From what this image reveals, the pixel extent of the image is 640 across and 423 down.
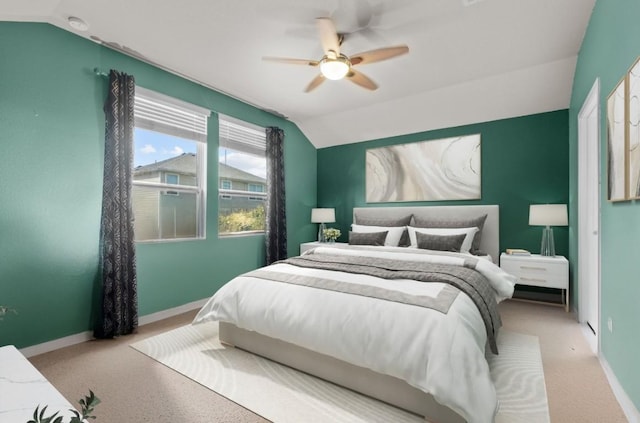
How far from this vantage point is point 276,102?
421 cm

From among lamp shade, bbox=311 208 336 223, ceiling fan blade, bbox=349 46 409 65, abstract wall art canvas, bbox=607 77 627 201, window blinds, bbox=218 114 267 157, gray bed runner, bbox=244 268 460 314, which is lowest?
gray bed runner, bbox=244 268 460 314

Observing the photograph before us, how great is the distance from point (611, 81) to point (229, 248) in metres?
3.95

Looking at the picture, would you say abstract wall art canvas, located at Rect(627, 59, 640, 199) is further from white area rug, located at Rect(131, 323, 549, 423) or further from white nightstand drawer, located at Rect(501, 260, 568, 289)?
white nightstand drawer, located at Rect(501, 260, 568, 289)

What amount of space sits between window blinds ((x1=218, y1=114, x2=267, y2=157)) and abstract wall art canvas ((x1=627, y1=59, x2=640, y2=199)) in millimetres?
3735

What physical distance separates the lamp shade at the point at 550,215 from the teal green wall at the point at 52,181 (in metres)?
4.24

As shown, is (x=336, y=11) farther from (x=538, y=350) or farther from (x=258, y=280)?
(x=538, y=350)

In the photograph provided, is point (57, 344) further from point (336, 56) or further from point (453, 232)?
point (453, 232)

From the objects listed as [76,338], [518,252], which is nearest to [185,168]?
[76,338]

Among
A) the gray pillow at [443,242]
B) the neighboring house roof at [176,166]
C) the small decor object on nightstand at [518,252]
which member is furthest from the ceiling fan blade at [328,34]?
the small decor object on nightstand at [518,252]

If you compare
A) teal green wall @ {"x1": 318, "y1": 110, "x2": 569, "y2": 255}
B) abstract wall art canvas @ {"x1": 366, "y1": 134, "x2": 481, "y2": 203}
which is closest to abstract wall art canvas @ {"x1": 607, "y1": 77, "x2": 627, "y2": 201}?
teal green wall @ {"x1": 318, "y1": 110, "x2": 569, "y2": 255}

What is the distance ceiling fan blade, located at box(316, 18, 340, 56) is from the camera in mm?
2172

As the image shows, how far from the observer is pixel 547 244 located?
3.58 metres

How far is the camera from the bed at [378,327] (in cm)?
152

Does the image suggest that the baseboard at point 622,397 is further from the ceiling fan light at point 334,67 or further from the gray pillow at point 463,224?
the ceiling fan light at point 334,67
